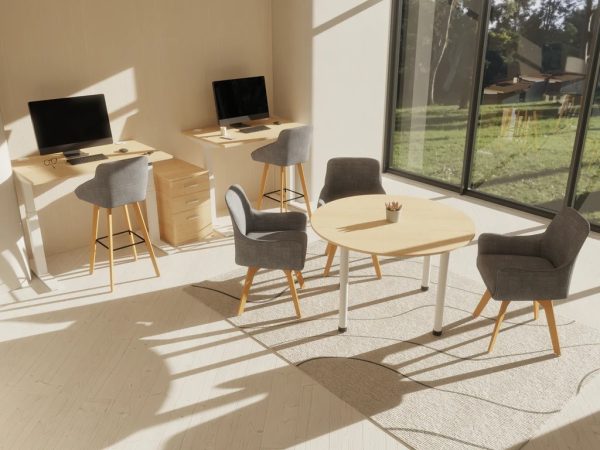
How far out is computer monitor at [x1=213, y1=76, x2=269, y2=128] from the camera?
576 cm

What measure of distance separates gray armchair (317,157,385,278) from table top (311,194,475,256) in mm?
437

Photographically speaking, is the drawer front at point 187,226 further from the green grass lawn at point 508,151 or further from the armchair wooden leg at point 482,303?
the green grass lawn at point 508,151

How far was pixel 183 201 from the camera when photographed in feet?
17.4

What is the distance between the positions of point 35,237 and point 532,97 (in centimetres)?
470

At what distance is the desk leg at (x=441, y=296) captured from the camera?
3.75 metres

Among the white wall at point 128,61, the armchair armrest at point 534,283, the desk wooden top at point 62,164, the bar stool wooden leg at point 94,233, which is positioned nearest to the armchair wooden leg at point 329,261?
the armchair armrest at point 534,283

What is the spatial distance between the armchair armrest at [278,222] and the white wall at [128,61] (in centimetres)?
172

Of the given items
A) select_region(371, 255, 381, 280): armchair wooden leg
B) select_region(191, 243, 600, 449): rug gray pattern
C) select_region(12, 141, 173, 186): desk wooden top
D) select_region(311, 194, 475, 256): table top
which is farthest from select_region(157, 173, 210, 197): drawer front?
select_region(371, 255, 381, 280): armchair wooden leg

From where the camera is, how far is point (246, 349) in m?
3.82

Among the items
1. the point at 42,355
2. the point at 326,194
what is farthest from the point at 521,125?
the point at 42,355

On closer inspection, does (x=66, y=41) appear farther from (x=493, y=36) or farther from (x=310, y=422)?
(x=493, y=36)

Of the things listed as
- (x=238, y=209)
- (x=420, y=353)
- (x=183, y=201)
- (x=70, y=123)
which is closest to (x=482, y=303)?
(x=420, y=353)

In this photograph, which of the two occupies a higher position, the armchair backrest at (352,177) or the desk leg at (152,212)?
the armchair backrest at (352,177)

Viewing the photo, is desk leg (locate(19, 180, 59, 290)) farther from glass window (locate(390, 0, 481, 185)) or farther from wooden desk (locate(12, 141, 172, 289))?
glass window (locate(390, 0, 481, 185))
